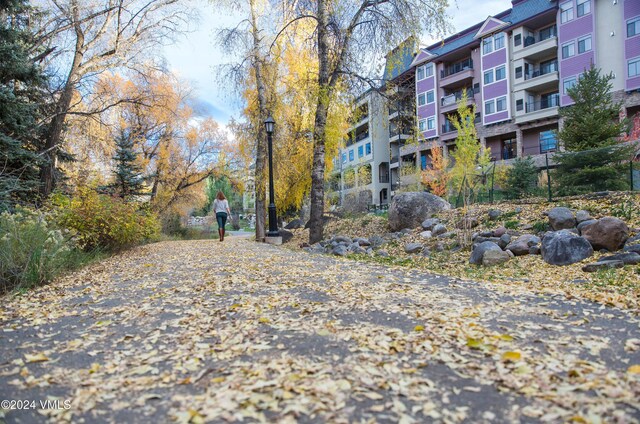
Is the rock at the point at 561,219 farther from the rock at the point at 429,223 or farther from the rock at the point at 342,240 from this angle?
the rock at the point at 342,240

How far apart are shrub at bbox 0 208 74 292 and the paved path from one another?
65 cm

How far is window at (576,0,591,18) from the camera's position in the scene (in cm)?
2233

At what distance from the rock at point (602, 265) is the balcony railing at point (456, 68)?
95.2 feet

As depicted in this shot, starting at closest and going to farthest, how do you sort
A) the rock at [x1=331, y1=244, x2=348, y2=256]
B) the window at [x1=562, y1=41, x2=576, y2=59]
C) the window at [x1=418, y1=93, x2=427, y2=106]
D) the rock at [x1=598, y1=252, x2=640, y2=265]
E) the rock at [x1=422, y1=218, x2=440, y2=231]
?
the rock at [x1=598, y1=252, x2=640, y2=265]
the rock at [x1=331, y1=244, x2=348, y2=256]
the rock at [x1=422, y1=218, x2=440, y2=231]
the window at [x1=562, y1=41, x2=576, y2=59]
the window at [x1=418, y1=93, x2=427, y2=106]

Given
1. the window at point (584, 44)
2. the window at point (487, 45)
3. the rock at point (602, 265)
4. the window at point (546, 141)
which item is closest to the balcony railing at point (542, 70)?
the window at point (584, 44)

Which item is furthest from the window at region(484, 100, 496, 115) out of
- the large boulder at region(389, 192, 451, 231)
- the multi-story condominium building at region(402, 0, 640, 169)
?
the large boulder at region(389, 192, 451, 231)

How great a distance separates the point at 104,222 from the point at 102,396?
23.3ft

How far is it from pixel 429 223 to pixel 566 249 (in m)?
3.86

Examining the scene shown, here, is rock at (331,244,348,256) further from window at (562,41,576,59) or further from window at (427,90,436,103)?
window at (427,90,436,103)

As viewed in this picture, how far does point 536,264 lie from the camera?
5.86 m

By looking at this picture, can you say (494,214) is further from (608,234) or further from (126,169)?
(126,169)

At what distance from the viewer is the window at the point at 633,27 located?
2066 cm

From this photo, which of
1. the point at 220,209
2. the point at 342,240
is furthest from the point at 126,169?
the point at 342,240

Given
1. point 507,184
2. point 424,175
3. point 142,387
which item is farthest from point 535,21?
point 142,387
